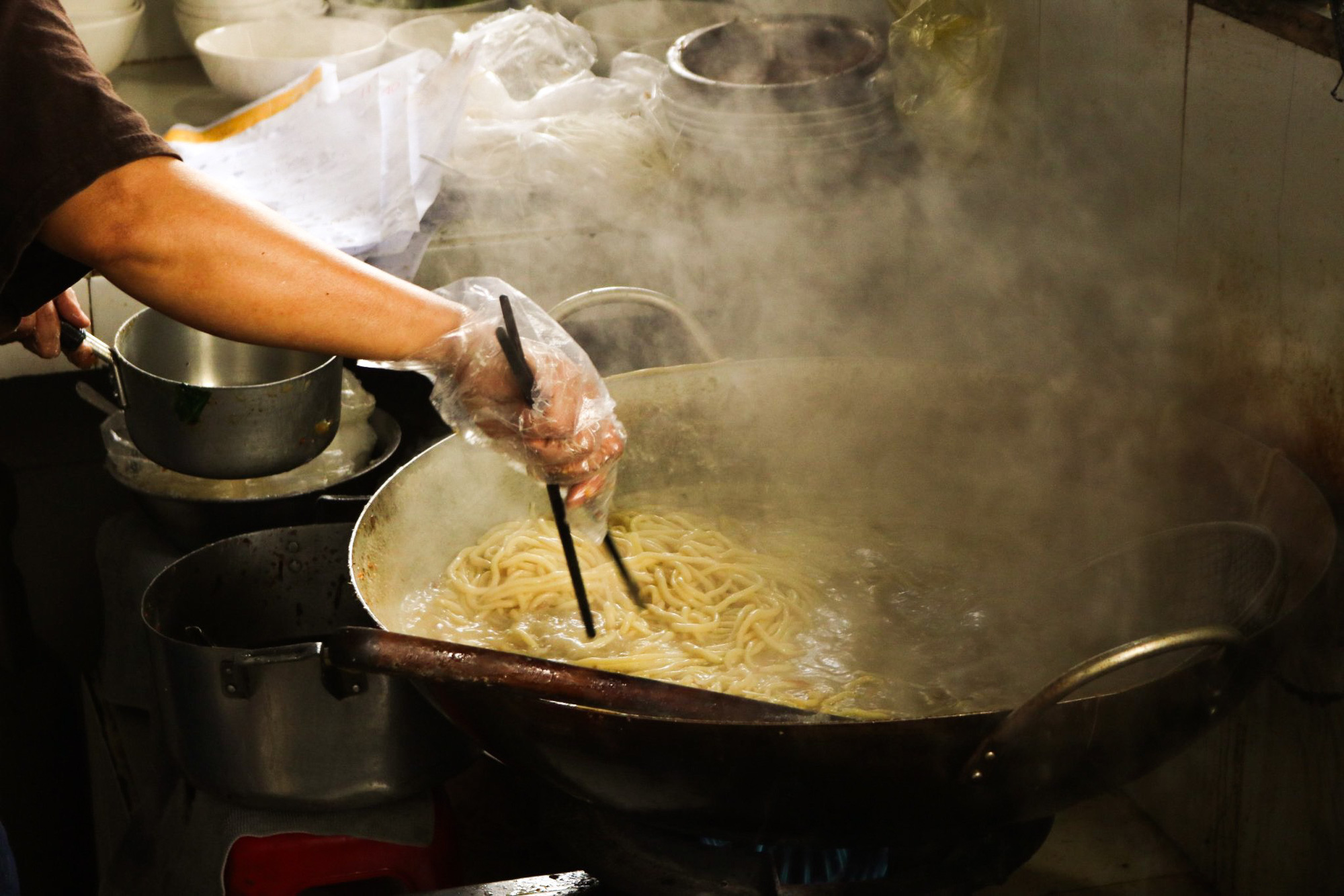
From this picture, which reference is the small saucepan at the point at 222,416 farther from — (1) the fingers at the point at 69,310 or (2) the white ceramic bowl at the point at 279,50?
(2) the white ceramic bowl at the point at 279,50

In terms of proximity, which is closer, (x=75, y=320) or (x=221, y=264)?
(x=221, y=264)

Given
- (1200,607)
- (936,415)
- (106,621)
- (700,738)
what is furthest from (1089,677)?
(106,621)

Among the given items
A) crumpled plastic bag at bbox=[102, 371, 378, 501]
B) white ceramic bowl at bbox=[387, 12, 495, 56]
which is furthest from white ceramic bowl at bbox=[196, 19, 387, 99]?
crumpled plastic bag at bbox=[102, 371, 378, 501]

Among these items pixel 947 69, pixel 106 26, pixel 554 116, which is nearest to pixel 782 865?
pixel 947 69

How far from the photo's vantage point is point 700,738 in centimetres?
145

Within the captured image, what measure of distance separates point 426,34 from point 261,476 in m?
1.89

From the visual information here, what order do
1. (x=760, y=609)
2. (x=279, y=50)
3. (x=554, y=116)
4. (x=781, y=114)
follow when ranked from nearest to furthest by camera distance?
(x=760, y=609), (x=781, y=114), (x=554, y=116), (x=279, y=50)

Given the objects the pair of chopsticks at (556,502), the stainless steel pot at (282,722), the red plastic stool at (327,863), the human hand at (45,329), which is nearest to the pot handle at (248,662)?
the stainless steel pot at (282,722)

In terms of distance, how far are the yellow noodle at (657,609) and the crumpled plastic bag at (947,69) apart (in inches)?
46.1

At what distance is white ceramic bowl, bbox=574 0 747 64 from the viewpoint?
148 inches

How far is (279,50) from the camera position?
3789 millimetres

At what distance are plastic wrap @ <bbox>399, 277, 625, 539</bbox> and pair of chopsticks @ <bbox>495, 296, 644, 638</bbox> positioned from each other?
0.08 ft

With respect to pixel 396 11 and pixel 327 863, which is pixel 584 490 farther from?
pixel 396 11

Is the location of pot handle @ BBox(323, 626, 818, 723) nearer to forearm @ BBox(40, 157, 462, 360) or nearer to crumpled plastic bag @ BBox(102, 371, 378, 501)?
forearm @ BBox(40, 157, 462, 360)
